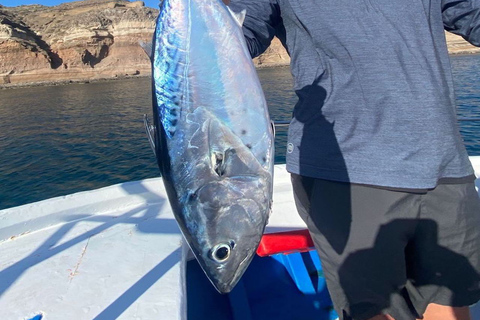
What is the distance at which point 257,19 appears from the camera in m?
1.46

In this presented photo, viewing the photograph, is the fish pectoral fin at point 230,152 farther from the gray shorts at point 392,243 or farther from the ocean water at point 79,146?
the ocean water at point 79,146

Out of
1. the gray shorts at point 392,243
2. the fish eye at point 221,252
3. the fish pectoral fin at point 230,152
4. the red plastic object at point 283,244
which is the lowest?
the red plastic object at point 283,244

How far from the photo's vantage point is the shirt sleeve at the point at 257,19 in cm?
144

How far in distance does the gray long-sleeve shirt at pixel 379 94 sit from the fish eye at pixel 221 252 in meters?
0.52

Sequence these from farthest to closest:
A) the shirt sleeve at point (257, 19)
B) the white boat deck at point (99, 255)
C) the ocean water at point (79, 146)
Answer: the ocean water at point (79, 146)
the white boat deck at point (99, 255)
the shirt sleeve at point (257, 19)

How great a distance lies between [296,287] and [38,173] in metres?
8.70

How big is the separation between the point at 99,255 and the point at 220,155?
148 cm

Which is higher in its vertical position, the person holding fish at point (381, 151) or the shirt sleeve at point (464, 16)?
the shirt sleeve at point (464, 16)

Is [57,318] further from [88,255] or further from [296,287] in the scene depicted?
[296,287]

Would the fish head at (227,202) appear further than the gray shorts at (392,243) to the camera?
No

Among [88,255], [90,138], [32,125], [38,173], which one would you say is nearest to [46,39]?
[32,125]

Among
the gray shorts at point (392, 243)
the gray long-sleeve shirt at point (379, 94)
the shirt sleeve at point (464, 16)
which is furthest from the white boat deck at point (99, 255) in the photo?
the shirt sleeve at point (464, 16)

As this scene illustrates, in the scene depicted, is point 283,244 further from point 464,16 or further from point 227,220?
point 464,16

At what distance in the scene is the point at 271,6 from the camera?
4.81 feet
